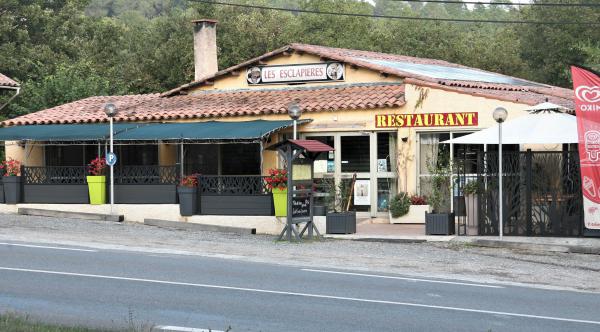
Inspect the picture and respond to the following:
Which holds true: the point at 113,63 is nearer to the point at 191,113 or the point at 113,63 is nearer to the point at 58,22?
the point at 58,22

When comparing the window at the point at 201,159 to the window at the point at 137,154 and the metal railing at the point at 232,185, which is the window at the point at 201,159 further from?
the metal railing at the point at 232,185

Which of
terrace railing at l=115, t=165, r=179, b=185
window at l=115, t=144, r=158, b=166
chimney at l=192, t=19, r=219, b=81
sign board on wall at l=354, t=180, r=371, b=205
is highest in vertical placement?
chimney at l=192, t=19, r=219, b=81

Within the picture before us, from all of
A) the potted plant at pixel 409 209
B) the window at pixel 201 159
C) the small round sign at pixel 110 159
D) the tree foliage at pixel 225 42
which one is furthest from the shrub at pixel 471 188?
the tree foliage at pixel 225 42

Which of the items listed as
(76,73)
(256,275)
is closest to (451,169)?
(256,275)

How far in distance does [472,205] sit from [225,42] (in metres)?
29.4

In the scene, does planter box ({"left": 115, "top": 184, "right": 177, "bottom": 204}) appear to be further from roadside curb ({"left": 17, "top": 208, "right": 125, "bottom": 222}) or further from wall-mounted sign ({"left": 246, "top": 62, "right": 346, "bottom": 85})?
wall-mounted sign ({"left": 246, "top": 62, "right": 346, "bottom": 85})

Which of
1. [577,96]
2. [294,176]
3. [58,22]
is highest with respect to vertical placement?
[58,22]

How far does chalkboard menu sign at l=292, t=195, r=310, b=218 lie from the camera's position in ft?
70.6

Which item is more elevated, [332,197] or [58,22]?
[58,22]

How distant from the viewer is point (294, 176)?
21.7m

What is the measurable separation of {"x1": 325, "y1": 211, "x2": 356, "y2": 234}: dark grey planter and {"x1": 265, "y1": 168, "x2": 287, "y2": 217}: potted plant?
1.39 metres

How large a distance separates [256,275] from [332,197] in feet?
34.1

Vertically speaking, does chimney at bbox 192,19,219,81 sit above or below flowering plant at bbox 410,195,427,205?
above

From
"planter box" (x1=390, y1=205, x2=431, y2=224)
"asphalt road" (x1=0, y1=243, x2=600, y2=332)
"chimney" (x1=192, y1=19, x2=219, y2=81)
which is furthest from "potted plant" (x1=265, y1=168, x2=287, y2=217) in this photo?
"chimney" (x1=192, y1=19, x2=219, y2=81)
